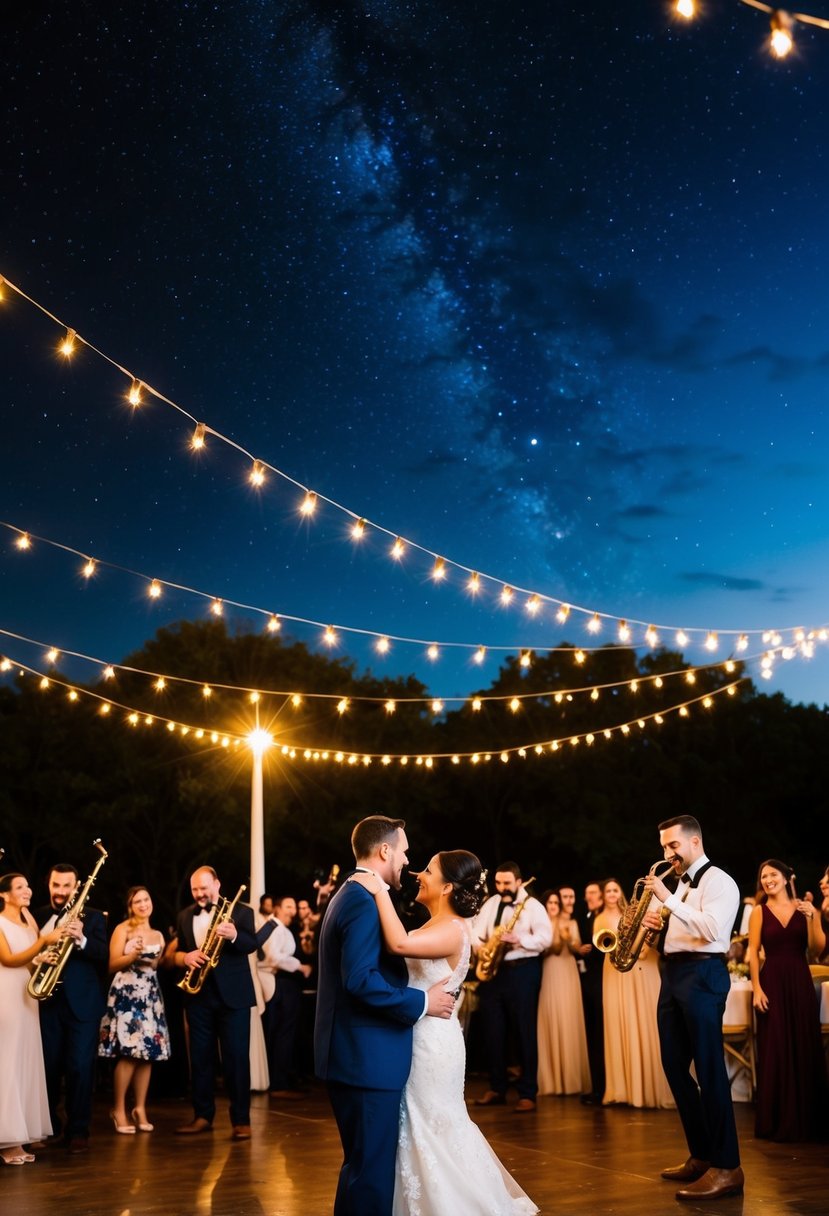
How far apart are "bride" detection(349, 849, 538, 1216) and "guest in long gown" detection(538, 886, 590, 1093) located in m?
5.90

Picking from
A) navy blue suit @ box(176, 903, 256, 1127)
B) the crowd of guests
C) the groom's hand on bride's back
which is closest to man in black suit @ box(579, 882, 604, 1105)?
the crowd of guests

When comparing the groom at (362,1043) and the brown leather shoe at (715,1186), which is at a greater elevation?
the groom at (362,1043)

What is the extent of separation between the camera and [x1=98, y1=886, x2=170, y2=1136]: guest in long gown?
8.46 m

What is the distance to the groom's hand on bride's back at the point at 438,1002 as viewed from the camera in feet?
14.4

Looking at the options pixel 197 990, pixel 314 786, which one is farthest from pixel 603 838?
pixel 197 990

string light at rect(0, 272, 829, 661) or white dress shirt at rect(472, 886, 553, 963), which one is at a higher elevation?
string light at rect(0, 272, 829, 661)

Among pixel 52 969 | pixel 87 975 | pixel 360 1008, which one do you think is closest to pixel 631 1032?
pixel 87 975

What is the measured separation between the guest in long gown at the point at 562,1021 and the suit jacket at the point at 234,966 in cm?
311

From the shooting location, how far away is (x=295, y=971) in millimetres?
11625

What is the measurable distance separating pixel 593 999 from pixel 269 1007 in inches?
127

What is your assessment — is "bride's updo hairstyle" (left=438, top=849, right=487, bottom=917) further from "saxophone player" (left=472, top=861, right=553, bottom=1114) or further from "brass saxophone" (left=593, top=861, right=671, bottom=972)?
"saxophone player" (left=472, top=861, right=553, bottom=1114)

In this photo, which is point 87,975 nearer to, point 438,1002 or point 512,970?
point 512,970

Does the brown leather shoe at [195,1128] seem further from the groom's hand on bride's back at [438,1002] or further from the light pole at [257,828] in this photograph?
the groom's hand on bride's back at [438,1002]

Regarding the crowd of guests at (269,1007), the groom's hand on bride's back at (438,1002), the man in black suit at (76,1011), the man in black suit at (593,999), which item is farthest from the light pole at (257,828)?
the groom's hand on bride's back at (438,1002)
